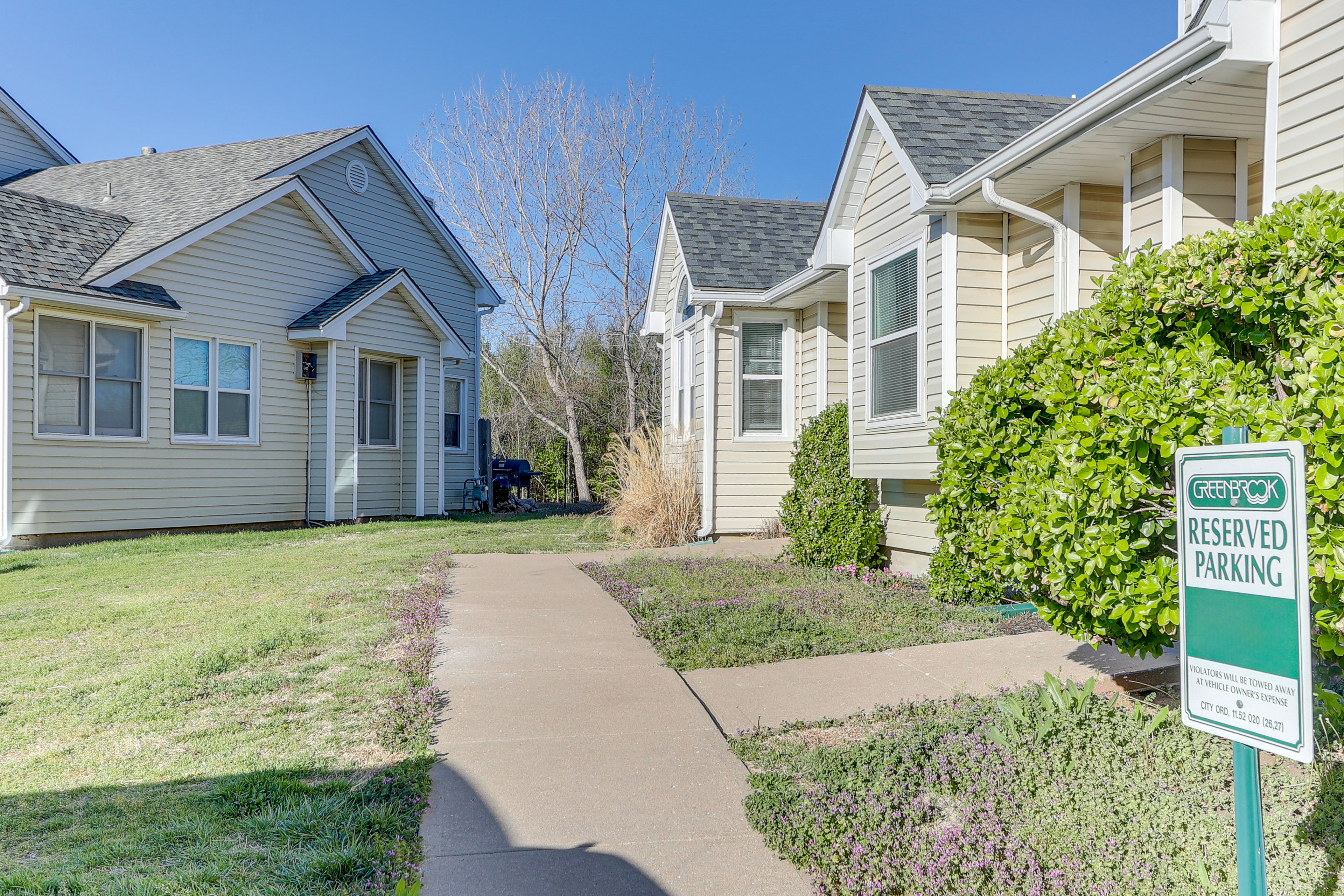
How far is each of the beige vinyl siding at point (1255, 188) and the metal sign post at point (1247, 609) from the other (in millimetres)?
4917

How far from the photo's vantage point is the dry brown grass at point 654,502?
11945mm

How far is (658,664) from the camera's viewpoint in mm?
5398

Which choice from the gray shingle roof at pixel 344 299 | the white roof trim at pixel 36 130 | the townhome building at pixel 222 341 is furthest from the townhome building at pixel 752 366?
the white roof trim at pixel 36 130

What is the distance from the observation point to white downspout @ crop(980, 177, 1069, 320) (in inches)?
260

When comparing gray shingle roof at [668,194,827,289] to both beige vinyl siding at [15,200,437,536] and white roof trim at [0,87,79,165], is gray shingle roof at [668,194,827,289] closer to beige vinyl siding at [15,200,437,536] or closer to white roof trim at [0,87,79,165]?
beige vinyl siding at [15,200,437,536]

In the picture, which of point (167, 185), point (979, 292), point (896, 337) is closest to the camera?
point (979, 292)

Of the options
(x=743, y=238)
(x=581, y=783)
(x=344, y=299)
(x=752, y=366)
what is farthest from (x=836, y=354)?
(x=581, y=783)

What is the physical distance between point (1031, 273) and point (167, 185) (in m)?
13.8

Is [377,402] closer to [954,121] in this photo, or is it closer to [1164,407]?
[954,121]

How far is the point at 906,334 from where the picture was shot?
8.15 meters

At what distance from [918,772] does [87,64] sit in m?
19.5

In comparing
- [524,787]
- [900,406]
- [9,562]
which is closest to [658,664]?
[524,787]

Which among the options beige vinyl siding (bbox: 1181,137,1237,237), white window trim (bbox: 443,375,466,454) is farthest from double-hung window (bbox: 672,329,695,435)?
beige vinyl siding (bbox: 1181,137,1237,237)

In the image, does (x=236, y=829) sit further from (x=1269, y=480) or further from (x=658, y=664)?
(x=1269, y=480)
